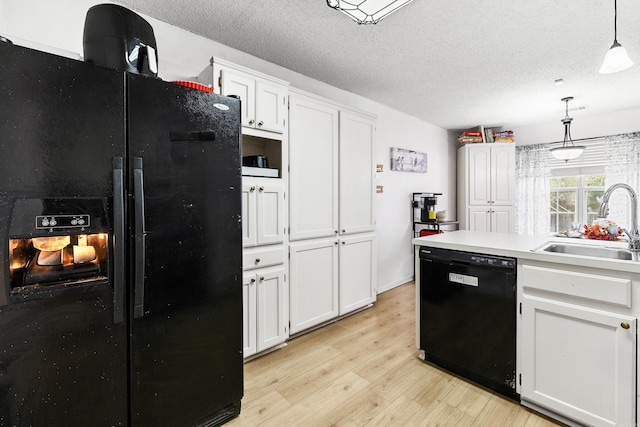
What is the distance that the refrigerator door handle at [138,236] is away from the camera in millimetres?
1191

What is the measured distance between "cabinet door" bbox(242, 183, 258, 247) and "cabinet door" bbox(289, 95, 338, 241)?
1.24 ft

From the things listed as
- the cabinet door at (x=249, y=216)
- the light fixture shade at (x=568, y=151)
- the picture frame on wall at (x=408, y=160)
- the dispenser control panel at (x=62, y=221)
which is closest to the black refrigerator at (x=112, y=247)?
the dispenser control panel at (x=62, y=221)

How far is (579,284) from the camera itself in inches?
57.4

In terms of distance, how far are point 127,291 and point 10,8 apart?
1.77 meters

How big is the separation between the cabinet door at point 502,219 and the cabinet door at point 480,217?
0.06 metres

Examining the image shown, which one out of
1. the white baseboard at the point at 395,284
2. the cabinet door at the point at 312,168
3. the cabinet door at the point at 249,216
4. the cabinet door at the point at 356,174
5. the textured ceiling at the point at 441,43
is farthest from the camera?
the white baseboard at the point at 395,284

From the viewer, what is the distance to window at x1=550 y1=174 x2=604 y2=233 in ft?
14.7

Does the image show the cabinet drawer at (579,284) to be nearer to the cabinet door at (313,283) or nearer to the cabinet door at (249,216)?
the cabinet door at (313,283)

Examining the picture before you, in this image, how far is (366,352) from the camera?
2324 mm

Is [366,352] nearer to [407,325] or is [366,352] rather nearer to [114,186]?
[407,325]

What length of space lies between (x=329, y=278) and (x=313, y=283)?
199mm

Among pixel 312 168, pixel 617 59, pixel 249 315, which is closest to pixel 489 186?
pixel 617 59

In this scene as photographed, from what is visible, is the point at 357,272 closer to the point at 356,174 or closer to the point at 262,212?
the point at 356,174

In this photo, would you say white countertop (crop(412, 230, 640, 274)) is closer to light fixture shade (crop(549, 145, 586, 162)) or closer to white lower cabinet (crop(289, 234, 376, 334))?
white lower cabinet (crop(289, 234, 376, 334))
